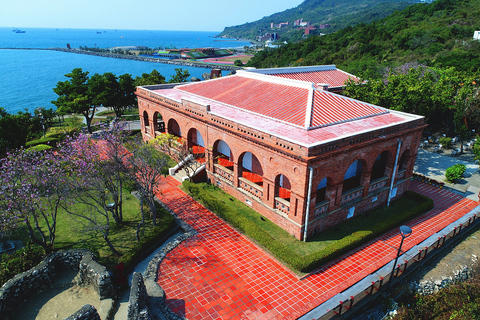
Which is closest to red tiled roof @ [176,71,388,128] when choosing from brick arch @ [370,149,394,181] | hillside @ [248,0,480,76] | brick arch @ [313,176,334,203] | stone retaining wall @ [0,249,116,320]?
brick arch @ [370,149,394,181]

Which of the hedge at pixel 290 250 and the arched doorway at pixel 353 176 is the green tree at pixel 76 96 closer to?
the hedge at pixel 290 250


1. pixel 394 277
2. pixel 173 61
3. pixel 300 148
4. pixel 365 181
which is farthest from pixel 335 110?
pixel 173 61

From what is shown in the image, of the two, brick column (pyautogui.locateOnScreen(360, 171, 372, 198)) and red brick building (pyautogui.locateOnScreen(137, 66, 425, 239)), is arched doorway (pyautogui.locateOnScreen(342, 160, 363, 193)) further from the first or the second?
brick column (pyautogui.locateOnScreen(360, 171, 372, 198))

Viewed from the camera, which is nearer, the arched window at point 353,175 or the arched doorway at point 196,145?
the arched window at point 353,175

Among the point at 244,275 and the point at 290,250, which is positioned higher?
the point at 290,250

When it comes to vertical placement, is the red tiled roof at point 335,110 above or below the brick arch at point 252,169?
above

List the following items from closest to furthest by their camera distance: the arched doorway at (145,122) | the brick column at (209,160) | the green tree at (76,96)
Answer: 1. the brick column at (209,160)
2. the arched doorway at (145,122)
3. the green tree at (76,96)

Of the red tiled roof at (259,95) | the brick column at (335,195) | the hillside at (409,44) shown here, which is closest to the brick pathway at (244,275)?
the brick column at (335,195)

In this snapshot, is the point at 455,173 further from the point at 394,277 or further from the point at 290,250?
the point at 290,250
